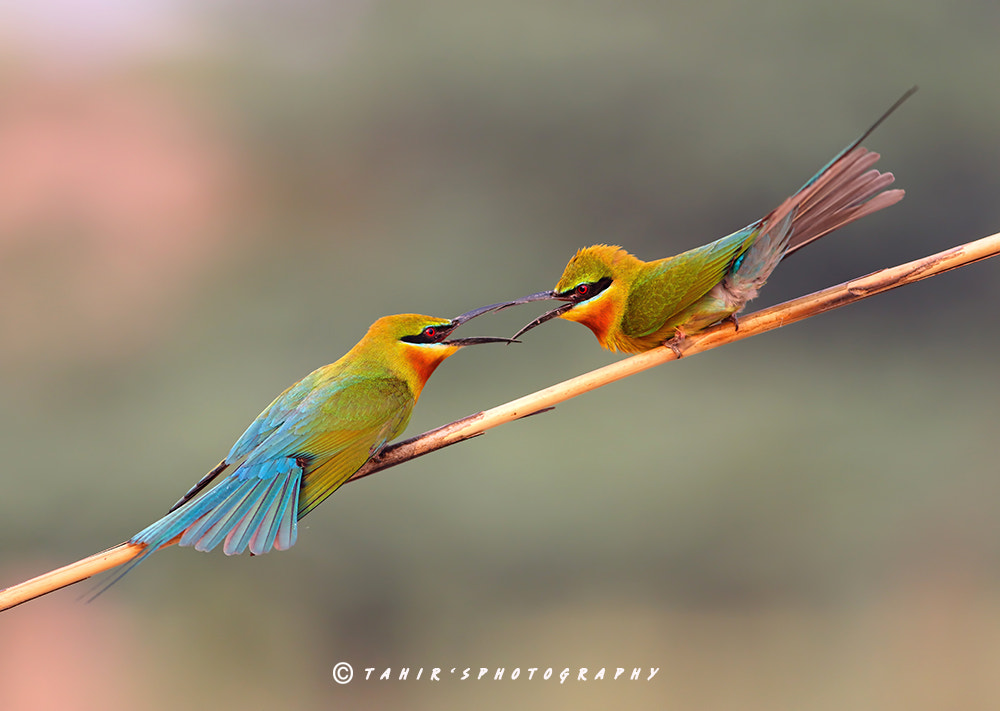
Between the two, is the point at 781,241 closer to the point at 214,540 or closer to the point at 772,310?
the point at 772,310

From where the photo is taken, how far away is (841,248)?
3.82 metres

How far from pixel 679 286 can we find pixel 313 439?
1.90 ft

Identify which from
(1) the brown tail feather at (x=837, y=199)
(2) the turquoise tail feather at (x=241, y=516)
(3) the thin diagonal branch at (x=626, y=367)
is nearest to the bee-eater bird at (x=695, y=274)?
(1) the brown tail feather at (x=837, y=199)

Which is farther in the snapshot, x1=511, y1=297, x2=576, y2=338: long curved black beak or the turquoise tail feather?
x1=511, y1=297, x2=576, y2=338: long curved black beak

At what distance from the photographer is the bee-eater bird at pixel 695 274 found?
3.61 ft

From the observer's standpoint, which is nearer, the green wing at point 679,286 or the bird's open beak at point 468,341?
the bird's open beak at point 468,341

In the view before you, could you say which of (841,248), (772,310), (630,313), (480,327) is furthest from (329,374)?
(841,248)

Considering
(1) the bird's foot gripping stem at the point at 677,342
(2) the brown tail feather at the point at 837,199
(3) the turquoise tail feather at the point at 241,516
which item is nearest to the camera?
(3) the turquoise tail feather at the point at 241,516

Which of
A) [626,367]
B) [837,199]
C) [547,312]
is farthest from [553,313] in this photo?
[837,199]

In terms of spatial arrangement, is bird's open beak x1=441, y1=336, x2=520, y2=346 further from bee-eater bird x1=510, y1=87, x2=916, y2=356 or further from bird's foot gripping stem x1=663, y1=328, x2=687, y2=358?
bird's foot gripping stem x1=663, y1=328, x2=687, y2=358

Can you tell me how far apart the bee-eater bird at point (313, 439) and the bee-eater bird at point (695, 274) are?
0.67ft

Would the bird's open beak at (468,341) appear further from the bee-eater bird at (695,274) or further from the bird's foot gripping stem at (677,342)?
the bird's foot gripping stem at (677,342)

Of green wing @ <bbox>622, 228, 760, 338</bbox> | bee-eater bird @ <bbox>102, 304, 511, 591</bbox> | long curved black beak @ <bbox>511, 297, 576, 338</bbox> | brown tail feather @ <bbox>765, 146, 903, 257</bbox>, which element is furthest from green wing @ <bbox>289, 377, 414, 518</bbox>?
brown tail feather @ <bbox>765, 146, 903, 257</bbox>

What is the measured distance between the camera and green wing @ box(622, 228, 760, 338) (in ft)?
3.99
